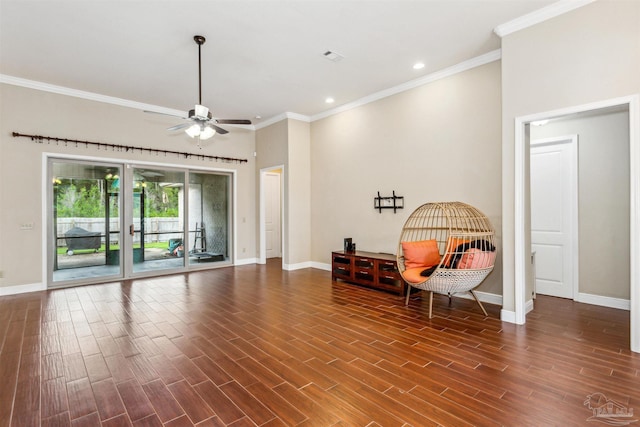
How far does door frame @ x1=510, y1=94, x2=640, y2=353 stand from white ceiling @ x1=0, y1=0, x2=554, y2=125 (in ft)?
3.92

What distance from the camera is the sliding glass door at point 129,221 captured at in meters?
5.59

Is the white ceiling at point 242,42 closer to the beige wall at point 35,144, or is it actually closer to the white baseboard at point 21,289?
the beige wall at point 35,144

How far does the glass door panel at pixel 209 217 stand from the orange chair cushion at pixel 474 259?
5.49 meters

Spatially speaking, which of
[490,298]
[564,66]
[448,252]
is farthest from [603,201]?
[448,252]

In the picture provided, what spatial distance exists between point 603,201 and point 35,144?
8.69 m

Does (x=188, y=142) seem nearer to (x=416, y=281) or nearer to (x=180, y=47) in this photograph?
(x=180, y=47)

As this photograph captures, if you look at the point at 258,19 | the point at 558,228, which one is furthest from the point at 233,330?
the point at 558,228

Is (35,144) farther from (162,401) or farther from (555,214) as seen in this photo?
(555,214)

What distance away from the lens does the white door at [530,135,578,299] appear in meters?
4.45

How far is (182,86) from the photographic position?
5.39m

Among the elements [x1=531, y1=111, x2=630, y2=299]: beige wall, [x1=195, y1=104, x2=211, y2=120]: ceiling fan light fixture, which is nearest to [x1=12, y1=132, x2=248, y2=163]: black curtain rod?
[x1=195, y1=104, x2=211, y2=120]: ceiling fan light fixture

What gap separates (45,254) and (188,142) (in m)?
3.27

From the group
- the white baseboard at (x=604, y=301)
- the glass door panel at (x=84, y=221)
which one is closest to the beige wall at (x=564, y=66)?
the white baseboard at (x=604, y=301)

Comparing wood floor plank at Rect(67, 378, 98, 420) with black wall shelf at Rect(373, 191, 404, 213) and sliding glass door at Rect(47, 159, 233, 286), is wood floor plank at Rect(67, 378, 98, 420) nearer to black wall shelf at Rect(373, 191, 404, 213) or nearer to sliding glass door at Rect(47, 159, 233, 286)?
sliding glass door at Rect(47, 159, 233, 286)
